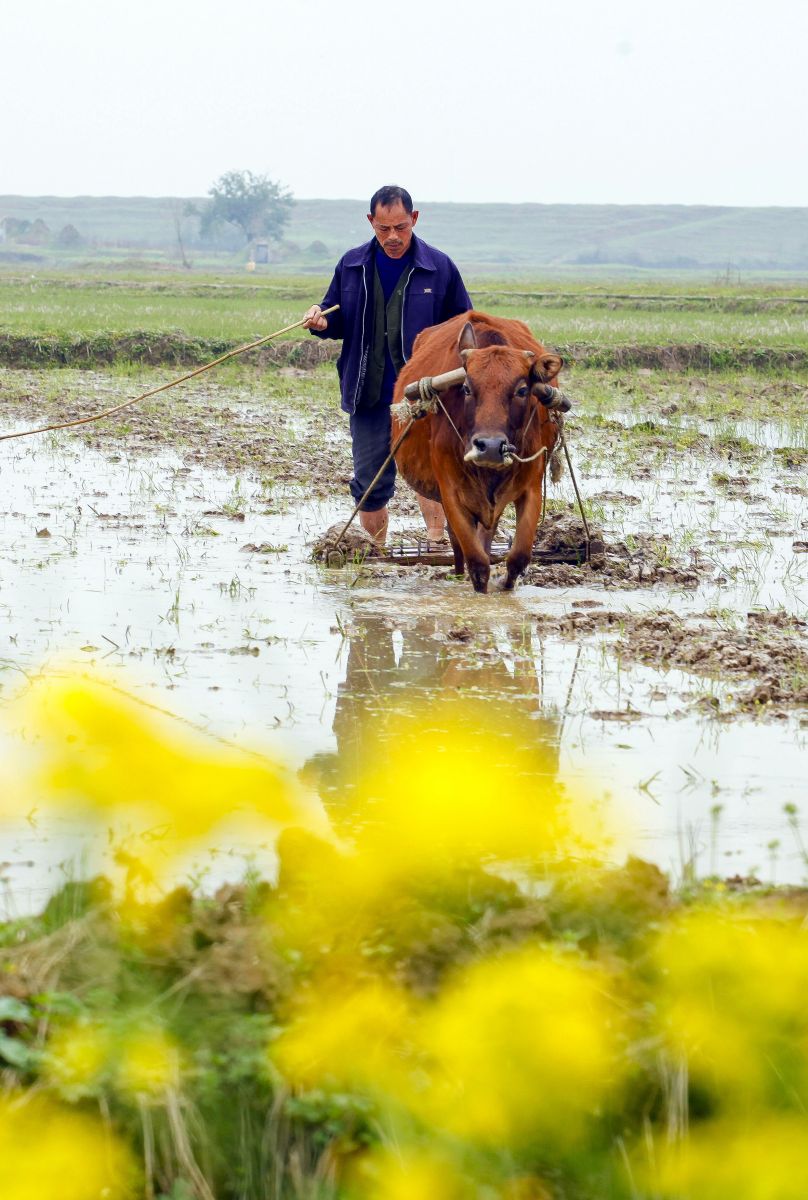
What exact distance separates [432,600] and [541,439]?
37.8 inches

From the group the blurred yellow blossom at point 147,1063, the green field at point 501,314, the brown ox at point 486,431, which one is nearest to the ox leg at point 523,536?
the brown ox at point 486,431

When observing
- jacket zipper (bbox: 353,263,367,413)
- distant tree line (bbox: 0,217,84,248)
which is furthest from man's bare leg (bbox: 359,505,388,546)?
distant tree line (bbox: 0,217,84,248)

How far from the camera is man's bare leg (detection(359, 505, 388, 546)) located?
904 centimetres

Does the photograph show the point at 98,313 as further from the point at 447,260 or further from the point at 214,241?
the point at 214,241

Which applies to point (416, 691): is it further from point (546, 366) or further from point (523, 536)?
point (546, 366)

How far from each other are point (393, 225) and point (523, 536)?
1.79 metres

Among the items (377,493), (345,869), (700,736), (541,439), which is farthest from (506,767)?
(377,493)

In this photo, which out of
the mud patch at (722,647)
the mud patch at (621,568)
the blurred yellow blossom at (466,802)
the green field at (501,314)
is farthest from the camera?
the green field at (501,314)

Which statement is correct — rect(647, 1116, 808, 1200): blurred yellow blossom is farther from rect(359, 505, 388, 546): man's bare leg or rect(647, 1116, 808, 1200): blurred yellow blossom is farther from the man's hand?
rect(359, 505, 388, 546): man's bare leg

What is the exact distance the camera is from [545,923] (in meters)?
3.34

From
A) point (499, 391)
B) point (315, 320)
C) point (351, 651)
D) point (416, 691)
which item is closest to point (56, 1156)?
point (416, 691)

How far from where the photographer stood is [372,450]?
888cm

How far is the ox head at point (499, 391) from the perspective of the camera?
7180 millimetres

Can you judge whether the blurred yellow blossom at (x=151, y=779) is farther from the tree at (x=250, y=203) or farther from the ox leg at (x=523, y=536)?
the tree at (x=250, y=203)
